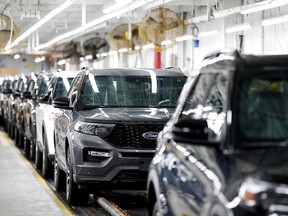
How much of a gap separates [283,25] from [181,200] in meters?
19.9

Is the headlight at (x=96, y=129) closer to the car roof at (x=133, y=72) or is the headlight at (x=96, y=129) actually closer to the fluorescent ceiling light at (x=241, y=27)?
the car roof at (x=133, y=72)

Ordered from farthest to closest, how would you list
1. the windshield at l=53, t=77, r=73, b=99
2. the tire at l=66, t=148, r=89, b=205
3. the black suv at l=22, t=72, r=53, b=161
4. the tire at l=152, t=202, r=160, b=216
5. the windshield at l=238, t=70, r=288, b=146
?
the black suv at l=22, t=72, r=53, b=161, the windshield at l=53, t=77, r=73, b=99, the tire at l=66, t=148, r=89, b=205, the tire at l=152, t=202, r=160, b=216, the windshield at l=238, t=70, r=288, b=146

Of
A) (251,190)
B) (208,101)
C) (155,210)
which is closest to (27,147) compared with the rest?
(155,210)

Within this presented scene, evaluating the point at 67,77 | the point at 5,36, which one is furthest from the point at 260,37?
the point at 67,77

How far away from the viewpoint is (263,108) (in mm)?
5137

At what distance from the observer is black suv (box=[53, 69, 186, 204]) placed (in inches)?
404

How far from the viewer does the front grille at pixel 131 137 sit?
33.9 feet

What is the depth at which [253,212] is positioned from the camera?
4.21 meters

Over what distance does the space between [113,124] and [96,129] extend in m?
0.23

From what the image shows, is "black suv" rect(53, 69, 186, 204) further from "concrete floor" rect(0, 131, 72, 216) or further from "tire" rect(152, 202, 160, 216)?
"tire" rect(152, 202, 160, 216)

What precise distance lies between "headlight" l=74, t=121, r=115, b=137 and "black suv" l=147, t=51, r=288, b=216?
4077mm

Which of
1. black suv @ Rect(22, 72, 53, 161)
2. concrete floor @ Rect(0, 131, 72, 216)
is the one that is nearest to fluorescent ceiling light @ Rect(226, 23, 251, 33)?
black suv @ Rect(22, 72, 53, 161)

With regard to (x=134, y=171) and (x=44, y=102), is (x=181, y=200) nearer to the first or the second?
(x=134, y=171)

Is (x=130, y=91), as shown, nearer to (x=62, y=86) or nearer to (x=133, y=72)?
(x=133, y=72)
